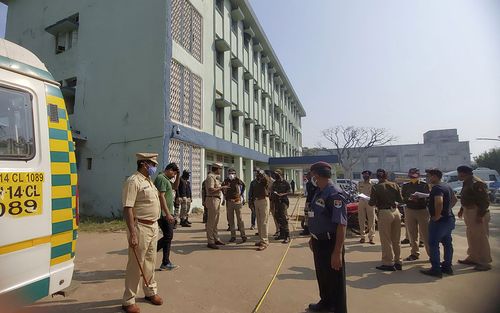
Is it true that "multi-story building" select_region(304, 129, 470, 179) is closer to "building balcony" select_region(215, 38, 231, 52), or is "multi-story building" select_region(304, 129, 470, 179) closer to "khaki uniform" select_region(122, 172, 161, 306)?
"building balcony" select_region(215, 38, 231, 52)

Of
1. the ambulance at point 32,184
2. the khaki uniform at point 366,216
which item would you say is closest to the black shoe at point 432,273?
the khaki uniform at point 366,216

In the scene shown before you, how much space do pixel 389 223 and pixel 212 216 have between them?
3.75 m

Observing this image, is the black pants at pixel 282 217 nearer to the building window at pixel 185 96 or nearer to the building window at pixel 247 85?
the building window at pixel 185 96

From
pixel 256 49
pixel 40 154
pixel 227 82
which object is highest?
pixel 256 49

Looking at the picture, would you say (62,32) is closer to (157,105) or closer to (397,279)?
(157,105)

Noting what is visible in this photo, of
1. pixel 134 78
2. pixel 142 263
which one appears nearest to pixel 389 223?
pixel 142 263

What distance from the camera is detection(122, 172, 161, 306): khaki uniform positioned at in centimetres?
371

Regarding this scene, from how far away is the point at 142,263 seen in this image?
12.5 ft

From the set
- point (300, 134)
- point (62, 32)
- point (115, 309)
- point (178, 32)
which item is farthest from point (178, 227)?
point (300, 134)

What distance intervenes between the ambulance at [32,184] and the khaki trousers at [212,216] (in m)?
3.91

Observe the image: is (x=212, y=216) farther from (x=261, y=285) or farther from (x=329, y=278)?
(x=329, y=278)

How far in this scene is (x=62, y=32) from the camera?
15.8m

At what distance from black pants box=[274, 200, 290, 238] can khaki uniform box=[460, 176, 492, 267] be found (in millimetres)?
3877

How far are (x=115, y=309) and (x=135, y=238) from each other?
3.21 ft
